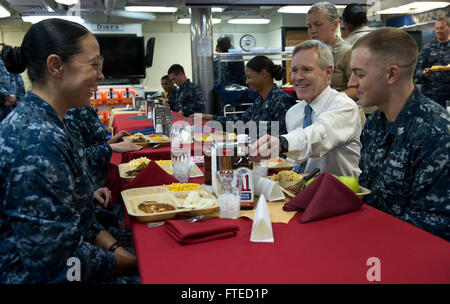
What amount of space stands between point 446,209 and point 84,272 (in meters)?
1.27

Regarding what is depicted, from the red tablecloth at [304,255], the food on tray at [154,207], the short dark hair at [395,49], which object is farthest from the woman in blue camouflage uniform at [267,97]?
the red tablecloth at [304,255]

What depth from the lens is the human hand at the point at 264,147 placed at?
1712 millimetres

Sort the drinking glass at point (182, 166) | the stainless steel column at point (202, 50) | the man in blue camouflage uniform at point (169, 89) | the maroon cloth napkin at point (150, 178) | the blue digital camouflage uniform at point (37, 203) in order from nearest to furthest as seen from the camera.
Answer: the blue digital camouflage uniform at point (37, 203) → the maroon cloth napkin at point (150, 178) → the drinking glass at point (182, 166) → the stainless steel column at point (202, 50) → the man in blue camouflage uniform at point (169, 89)

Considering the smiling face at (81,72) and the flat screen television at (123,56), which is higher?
the flat screen television at (123,56)

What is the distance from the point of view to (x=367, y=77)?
1718mm

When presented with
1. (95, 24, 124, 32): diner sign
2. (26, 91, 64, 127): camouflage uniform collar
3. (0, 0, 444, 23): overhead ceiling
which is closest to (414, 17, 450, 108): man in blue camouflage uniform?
(0, 0, 444, 23): overhead ceiling

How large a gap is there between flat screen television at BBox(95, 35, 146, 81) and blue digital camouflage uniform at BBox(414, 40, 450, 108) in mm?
7589

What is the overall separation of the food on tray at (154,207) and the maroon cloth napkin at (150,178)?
30 cm

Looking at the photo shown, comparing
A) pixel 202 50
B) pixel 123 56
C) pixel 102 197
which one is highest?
pixel 123 56

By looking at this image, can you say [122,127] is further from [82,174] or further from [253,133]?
[82,174]

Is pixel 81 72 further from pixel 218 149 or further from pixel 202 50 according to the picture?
pixel 202 50

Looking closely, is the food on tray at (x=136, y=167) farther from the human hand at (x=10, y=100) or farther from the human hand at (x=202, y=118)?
the human hand at (x=10, y=100)

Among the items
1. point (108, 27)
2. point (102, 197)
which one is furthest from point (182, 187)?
point (108, 27)

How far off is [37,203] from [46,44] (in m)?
0.58
